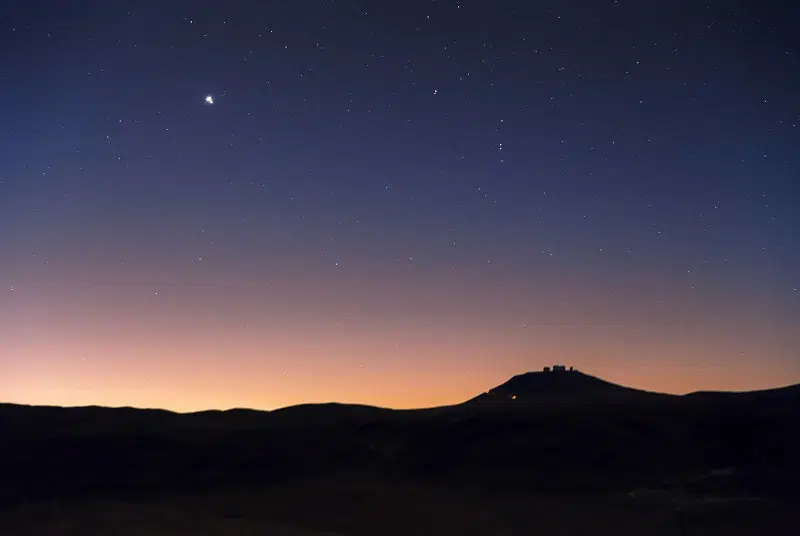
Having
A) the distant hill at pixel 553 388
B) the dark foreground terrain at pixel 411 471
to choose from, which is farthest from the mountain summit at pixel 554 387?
the dark foreground terrain at pixel 411 471

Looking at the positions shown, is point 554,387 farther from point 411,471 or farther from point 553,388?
point 411,471

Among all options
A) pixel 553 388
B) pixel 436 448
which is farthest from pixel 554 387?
pixel 436 448

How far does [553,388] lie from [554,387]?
62 cm

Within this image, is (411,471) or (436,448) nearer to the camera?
(411,471)

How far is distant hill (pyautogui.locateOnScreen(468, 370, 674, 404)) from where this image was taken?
89.5m

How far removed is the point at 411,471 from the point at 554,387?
191ft

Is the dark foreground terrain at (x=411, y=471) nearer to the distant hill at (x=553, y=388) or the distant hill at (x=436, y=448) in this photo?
the distant hill at (x=436, y=448)

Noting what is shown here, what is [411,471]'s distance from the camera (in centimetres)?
4397

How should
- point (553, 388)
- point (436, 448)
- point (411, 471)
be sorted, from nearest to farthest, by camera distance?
point (411, 471) → point (436, 448) → point (553, 388)

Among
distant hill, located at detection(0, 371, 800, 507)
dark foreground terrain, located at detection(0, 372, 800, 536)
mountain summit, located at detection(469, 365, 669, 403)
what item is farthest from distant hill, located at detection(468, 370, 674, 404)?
distant hill, located at detection(0, 371, 800, 507)

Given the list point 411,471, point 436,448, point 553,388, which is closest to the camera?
point 411,471

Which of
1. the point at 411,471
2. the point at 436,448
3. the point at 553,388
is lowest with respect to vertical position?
the point at 411,471

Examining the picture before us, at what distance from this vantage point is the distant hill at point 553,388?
294ft

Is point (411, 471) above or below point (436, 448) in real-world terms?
below
